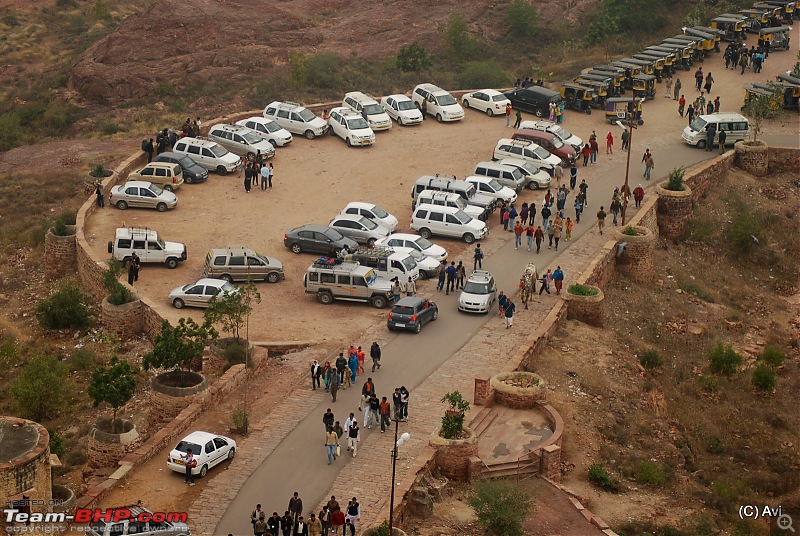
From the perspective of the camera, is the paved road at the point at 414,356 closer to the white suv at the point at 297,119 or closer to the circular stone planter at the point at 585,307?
the circular stone planter at the point at 585,307

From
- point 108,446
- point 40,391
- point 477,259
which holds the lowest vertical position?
point 40,391

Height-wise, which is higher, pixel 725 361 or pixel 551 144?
pixel 551 144

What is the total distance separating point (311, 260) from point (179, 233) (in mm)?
5475

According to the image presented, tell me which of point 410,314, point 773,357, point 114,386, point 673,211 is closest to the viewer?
point 114,386

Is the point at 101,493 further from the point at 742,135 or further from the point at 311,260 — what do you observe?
the point at 742,135

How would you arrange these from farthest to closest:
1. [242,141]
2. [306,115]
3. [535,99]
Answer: [535,99]
[306,115]
[242,141]

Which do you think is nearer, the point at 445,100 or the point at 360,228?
the point at 360,228

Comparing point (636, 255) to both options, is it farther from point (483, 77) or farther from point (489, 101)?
point (483, 77)

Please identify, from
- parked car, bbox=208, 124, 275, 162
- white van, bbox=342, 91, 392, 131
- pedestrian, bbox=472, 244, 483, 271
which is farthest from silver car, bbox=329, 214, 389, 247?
white van, bbox=342, 91, 392, 131

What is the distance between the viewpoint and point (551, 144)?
199 feet

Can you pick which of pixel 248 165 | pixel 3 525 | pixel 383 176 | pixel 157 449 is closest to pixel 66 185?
pixel 248 165

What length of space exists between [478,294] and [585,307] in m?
3.56

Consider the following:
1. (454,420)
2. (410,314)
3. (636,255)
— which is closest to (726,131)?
(636,255)

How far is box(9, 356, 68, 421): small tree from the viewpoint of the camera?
41688mm
